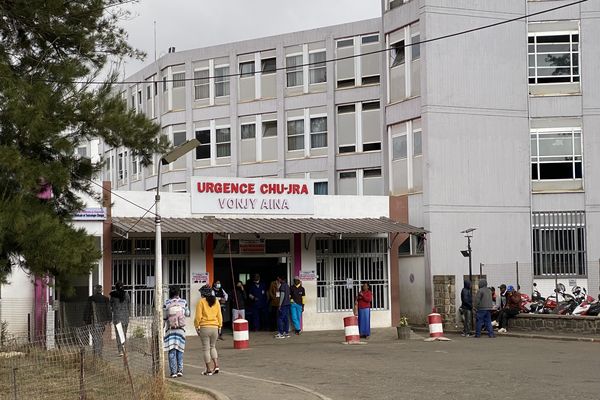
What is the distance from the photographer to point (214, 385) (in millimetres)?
18000

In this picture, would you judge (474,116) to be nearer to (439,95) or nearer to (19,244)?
(439,95)

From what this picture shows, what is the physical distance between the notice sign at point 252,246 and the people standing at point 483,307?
7.14 metres

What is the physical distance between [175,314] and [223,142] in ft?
94.0

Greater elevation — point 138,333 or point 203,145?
point 203,145

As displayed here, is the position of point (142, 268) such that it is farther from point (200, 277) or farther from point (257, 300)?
point (257, 300)

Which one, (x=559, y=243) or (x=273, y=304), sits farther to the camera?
(x=559, y=243)

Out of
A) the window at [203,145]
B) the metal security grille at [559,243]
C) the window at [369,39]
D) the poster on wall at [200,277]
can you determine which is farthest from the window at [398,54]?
the window at [203,145]

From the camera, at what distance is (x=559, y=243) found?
121 feet

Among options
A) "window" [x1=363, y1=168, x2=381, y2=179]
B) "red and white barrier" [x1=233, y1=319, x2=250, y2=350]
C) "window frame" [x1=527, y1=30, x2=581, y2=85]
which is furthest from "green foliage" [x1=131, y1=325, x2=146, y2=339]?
"window" [x1=363, y1=168, x2=381, y2=179]

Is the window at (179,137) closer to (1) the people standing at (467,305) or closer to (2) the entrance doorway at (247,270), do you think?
(2) the entrance doorway at (247,270)

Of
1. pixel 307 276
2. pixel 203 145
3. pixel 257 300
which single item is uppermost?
pixel 203 145

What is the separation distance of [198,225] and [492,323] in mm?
9685

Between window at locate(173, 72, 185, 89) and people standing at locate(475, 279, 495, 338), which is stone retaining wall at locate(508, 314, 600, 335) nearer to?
people standing at locate(475, 279, 495, 338)

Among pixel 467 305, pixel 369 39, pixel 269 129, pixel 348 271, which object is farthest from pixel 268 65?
pixel 467 305
